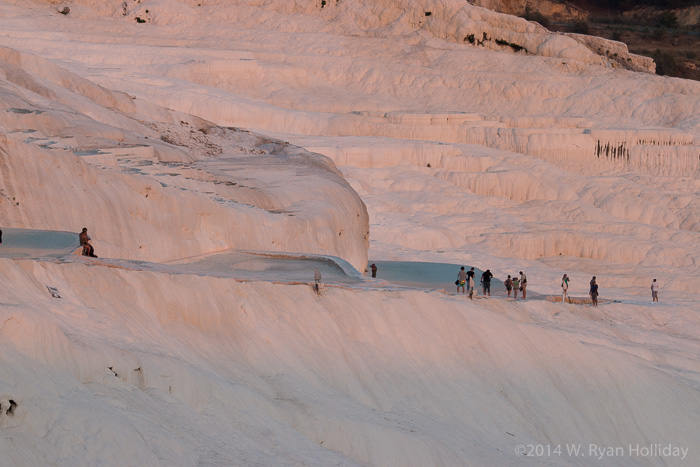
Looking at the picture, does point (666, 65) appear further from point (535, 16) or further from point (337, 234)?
point (337, 234)

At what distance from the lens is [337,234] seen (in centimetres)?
2191

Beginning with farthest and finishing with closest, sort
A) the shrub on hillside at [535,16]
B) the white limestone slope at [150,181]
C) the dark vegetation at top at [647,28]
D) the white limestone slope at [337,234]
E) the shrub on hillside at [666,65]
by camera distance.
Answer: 1. the shrub on hillside at [535,16]
2. the dark vegetation at top at [647,28]
3. the shrub on hillside at [666,65]
4. the white limestone slope at [150,181]
5. the white limestone slope at [337,234]

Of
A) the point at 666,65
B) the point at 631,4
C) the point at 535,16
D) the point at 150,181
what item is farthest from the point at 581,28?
the point at 150,181

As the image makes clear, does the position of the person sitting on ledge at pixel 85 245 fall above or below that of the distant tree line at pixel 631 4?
below

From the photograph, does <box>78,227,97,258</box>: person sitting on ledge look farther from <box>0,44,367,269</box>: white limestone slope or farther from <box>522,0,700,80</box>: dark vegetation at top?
<box>522,0,700,80</box>: dark vegetation at top

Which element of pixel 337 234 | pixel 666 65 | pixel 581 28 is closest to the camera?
pixel 337 234

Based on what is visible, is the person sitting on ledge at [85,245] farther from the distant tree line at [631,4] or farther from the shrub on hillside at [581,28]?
the distant tree line at [631,4]

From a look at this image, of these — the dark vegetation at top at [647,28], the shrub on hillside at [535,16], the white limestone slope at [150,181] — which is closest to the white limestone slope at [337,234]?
the white limestone slope at [150,181]

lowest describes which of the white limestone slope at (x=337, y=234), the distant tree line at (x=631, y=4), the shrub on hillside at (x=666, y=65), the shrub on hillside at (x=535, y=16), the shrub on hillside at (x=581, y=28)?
the white limestone slope at (x=337, y=234)

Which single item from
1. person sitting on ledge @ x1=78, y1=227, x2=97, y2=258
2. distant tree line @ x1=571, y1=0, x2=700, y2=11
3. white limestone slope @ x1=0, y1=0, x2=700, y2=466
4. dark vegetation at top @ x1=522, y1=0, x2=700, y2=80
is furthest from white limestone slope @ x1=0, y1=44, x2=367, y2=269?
distant tree line @ x1=571, y1=0, x2=700, y2=11

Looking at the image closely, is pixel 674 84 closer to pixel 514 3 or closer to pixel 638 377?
pixel 514 3

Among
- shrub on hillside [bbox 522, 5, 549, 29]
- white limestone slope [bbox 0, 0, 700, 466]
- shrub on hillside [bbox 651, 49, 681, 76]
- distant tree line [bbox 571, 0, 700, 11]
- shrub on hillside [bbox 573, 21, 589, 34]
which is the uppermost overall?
distant tree line [bbox 571, 0, 700, 11]

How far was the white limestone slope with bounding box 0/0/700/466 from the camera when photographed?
9.26 metres

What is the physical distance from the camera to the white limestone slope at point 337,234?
9.26 meters
